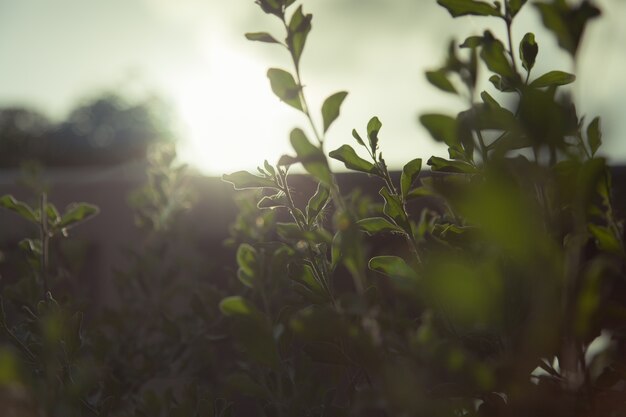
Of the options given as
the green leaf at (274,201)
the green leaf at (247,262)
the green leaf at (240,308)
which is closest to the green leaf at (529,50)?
the green leaf at (274,201)

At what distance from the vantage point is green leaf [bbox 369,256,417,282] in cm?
118

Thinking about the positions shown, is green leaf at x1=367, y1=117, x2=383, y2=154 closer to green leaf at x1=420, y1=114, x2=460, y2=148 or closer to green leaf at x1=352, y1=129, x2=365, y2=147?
green leaf at x1=352, y1=129, x2=365, y2=147

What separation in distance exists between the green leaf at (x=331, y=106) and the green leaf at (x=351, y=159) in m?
0.11

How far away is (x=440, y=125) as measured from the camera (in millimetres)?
973

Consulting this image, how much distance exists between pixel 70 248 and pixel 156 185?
73 cm

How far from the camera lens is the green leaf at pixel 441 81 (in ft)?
4.01

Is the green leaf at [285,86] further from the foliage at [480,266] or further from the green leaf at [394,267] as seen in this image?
the green leaf at [394,267]

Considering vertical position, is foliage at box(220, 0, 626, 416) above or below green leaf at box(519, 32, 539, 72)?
below

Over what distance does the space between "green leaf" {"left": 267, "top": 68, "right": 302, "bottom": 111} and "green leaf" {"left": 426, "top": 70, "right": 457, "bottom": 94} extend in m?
0.27

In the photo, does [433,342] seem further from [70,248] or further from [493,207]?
[70,248]

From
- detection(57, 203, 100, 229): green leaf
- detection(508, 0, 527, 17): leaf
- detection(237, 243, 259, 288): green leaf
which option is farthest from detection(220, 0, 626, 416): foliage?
detection(57, 203, 100, 229): green leaf

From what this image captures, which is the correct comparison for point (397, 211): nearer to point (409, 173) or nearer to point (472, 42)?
point (409, 173)

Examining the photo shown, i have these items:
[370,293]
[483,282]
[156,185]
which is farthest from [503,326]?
[156,185]

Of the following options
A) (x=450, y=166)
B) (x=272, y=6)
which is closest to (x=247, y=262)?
(x=450, y=166)
